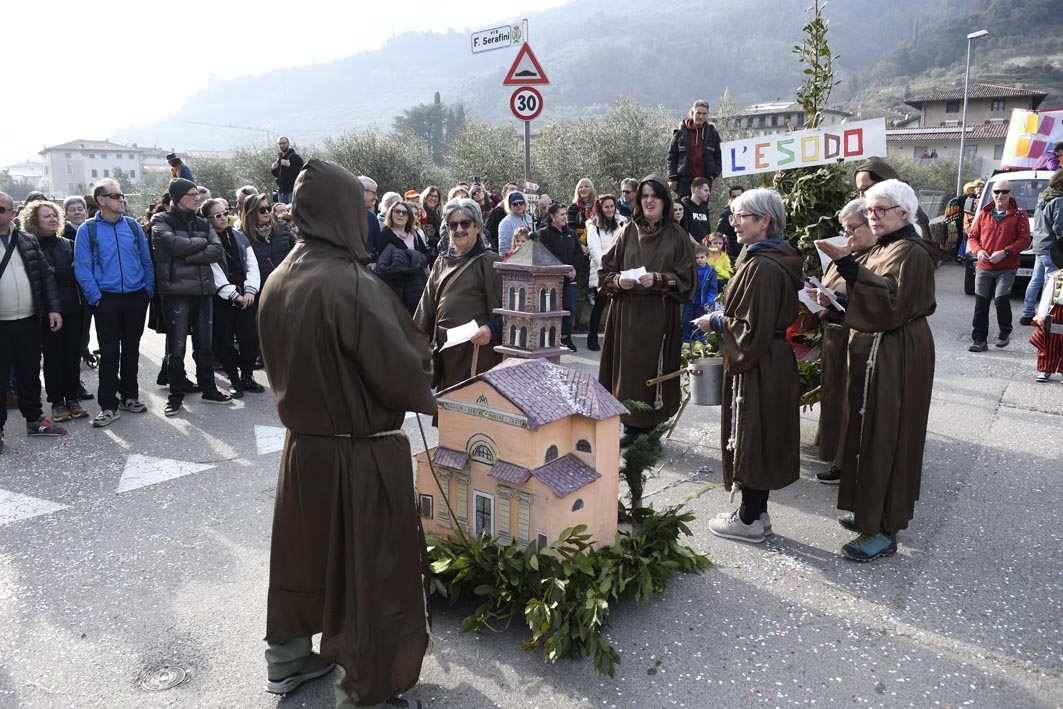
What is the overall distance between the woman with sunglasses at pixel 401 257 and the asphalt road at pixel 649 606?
230 cm

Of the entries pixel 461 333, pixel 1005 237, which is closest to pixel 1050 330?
pixel 1005 237

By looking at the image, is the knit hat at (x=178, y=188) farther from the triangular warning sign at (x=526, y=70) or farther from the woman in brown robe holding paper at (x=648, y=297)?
the woman in brown robe holding paper at (x=648, y=297)

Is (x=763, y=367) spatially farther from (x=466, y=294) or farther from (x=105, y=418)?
(x=105, y=418)

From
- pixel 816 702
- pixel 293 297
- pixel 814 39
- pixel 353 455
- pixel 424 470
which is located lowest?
pixel 816 702

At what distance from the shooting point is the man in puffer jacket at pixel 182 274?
7418mm

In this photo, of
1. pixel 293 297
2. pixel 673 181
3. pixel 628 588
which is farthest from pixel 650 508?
pixel 673 181

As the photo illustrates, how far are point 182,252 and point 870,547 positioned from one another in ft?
21.6

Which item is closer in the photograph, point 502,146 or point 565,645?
point 565,645

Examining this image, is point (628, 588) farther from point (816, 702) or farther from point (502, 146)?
point (502, 146)

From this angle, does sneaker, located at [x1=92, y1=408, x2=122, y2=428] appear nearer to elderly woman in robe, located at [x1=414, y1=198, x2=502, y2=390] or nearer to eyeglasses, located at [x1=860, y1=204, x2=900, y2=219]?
elderly woman in robe, located at [x1=414, y1=198, x2=502, y2=390]

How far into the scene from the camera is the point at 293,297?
281 cm

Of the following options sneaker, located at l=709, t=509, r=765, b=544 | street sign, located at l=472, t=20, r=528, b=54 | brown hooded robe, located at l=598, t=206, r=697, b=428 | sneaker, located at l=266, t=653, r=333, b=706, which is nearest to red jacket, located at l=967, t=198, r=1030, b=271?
brown hooded robe, located at l=598, t=206, r=697, b=428

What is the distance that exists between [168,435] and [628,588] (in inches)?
192

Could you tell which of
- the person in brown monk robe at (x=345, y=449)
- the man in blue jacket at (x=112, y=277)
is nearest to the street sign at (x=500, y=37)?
the man in blue jacket at (x=112, y=277)
